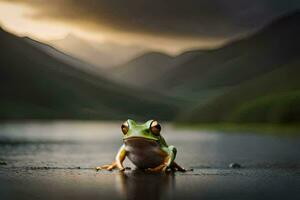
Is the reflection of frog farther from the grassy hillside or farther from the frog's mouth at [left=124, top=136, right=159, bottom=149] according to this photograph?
the grassy hillside

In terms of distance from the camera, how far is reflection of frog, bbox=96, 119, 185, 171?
65.5ft

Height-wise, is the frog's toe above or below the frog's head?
below

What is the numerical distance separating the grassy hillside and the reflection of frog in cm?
9931

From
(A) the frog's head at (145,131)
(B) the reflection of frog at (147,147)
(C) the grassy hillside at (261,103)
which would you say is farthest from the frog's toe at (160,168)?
(C) the grassy hillside at (261,103)

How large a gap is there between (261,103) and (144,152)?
123m

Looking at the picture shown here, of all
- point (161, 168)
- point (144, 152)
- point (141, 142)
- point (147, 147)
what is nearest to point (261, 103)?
point (161, 168)

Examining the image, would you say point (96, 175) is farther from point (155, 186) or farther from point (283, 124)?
point (283, 124)

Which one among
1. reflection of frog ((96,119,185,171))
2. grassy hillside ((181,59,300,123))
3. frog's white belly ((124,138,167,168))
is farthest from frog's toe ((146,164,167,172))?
grassy hillside ((181,59,300,123))

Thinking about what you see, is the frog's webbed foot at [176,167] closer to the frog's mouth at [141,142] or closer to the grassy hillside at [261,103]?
the frog's mouth at [141,142]

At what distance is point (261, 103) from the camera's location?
141m

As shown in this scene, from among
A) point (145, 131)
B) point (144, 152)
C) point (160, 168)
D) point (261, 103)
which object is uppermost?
point (261, 103)

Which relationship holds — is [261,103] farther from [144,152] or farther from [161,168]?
[144,152]

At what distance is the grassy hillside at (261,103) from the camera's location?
125188mm

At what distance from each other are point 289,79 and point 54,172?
146m
